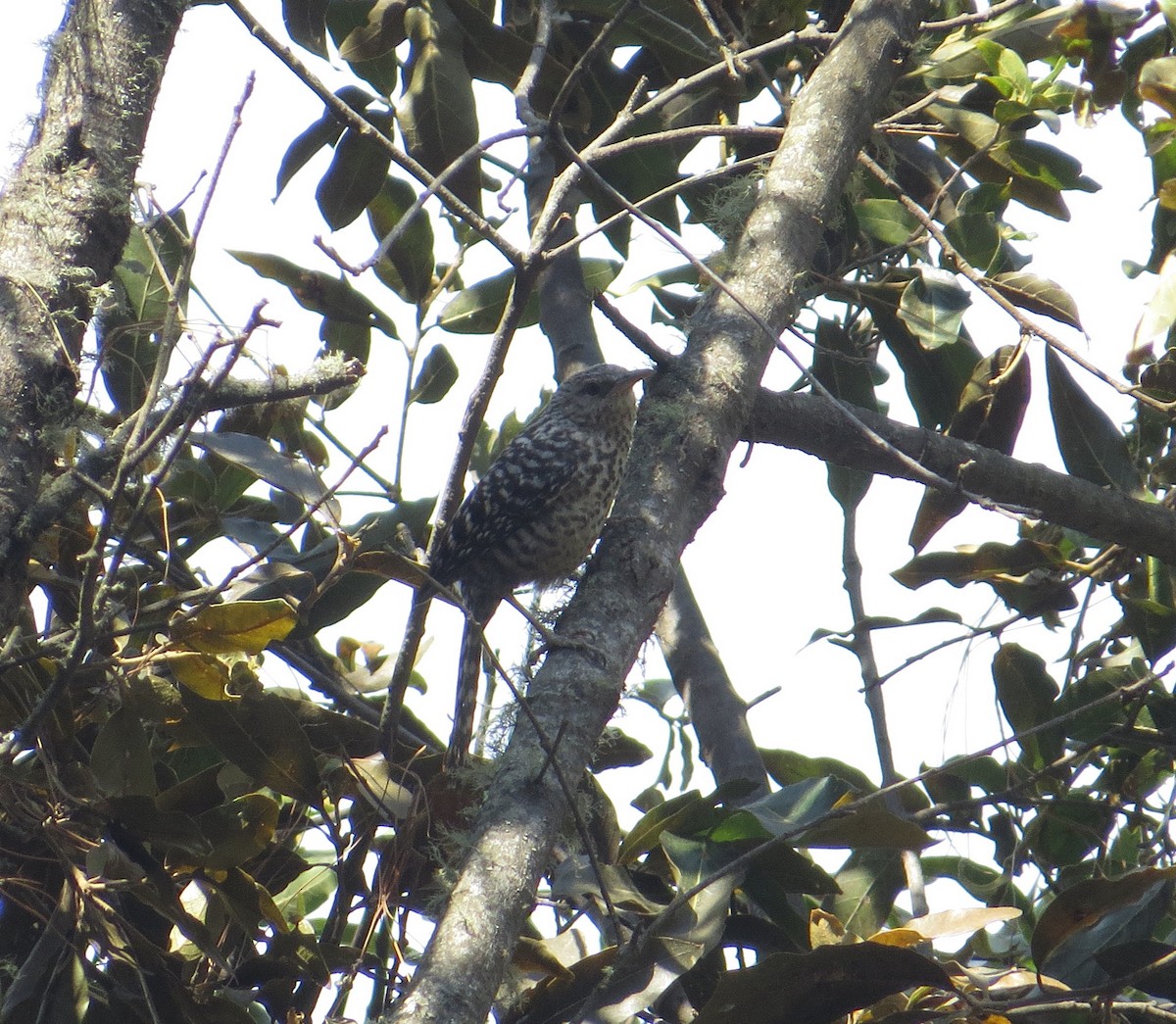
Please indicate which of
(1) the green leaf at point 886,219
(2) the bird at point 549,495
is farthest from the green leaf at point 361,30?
(1) the green leaf at point 886,219

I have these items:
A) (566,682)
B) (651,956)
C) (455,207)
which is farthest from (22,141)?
(651,956)

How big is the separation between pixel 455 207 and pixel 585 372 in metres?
1.69

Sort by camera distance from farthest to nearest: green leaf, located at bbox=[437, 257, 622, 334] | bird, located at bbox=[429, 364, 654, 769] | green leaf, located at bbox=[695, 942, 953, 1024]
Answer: bird, located at bbox=[429, 364, 654, 769]
green leaf, located at bbox=[437, 257, 622, 334]
green leaf, located at bbox=[695, 942, 953, 1024]

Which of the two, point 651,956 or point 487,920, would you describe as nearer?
point 487,920

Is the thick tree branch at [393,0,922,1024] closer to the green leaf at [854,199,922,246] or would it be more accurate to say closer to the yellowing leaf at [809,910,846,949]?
the green leaf at [854,199,922,246]

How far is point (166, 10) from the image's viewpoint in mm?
2207

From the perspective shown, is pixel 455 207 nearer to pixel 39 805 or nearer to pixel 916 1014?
pixel 39 805

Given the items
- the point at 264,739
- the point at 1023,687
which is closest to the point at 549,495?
the point at 1023,687

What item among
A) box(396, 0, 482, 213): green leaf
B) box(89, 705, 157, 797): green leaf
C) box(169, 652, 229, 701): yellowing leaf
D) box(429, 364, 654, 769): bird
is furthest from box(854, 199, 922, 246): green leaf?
box(89, 705, 157, 797): green leaf

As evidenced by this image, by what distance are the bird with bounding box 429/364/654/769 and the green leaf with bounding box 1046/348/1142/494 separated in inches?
50.5

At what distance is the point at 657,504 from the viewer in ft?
7.43

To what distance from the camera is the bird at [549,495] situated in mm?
3666

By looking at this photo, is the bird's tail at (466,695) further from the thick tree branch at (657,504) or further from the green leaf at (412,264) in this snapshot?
the green leaf at (412,264)

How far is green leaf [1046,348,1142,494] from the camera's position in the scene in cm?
294
